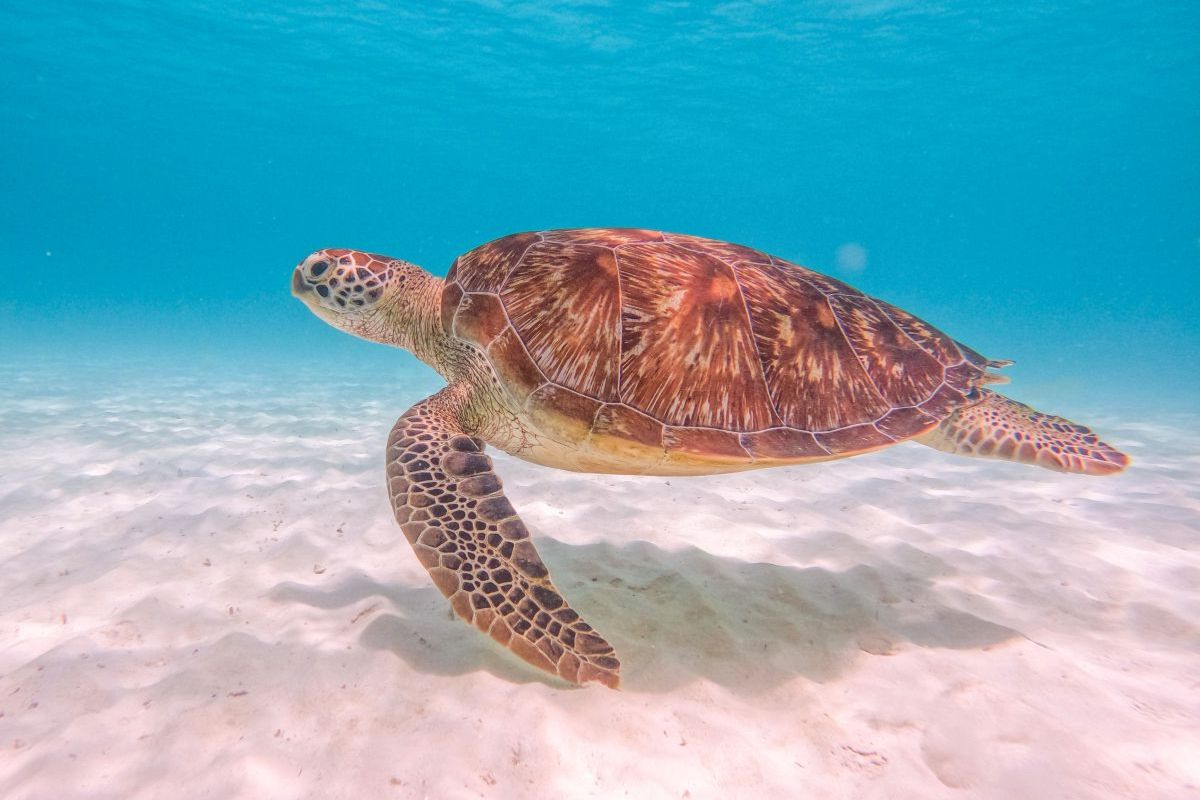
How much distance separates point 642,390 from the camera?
2.94 meters

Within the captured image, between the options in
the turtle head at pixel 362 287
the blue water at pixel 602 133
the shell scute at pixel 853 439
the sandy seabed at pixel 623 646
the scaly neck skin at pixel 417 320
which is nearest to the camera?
the sandy seabed at pixel 623 646

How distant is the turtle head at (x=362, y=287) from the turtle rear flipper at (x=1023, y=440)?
3.95 m

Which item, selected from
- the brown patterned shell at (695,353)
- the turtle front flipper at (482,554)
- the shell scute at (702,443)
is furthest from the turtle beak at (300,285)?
the shell scute at (702,443)

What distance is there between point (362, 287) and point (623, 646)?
3.42 m

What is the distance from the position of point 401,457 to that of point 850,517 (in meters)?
3.78

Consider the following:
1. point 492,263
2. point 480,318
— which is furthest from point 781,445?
point 492,263

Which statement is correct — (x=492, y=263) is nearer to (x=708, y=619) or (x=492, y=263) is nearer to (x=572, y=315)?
(x=572, y=315)

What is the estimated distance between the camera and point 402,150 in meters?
57.0

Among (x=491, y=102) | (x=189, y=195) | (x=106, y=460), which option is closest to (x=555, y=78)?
(x=491, y=102)

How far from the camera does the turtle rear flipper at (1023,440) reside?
130 inches

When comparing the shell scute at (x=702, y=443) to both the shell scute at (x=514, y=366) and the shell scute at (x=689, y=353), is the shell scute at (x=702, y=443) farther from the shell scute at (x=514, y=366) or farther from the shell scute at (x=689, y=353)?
the shell scute at (x=514, y=366)

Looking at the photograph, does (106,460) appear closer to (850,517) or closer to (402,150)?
(850,517)

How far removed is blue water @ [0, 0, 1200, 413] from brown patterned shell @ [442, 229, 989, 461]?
57.0 feet

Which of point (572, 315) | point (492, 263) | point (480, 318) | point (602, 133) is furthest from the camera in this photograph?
point (602, 133)
